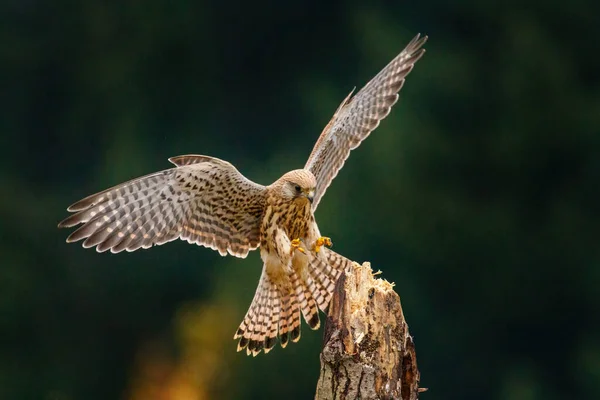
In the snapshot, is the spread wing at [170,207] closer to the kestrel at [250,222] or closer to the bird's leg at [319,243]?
the kestrel at [250,222]

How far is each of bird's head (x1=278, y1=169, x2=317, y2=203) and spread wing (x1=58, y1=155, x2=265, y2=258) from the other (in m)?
0.17

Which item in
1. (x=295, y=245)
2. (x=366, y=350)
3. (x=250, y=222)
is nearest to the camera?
(x=366, y=350)

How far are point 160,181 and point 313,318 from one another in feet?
3.10

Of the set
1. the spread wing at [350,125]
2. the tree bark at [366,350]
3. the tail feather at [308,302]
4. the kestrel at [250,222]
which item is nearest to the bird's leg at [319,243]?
the kestrel at [250,222]

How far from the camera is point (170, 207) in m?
5.20

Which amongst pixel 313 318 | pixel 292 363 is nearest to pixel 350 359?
pixel 313 318

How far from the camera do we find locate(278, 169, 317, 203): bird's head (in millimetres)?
5242

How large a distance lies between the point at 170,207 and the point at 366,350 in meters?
1.63

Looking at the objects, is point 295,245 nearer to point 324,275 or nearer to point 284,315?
point 324,275

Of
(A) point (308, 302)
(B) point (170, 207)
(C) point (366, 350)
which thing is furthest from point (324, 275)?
(C) point (366, 350)

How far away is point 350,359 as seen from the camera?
3.85 meters

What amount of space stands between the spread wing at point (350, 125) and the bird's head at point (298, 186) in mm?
304

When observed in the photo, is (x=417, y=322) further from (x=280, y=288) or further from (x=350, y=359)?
(x=350, y=359)

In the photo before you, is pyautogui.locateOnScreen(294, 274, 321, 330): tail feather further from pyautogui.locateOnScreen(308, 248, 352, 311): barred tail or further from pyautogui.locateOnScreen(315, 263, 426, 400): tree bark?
pyautogui.locateOnScreen(315, 263, 426, 400): tree bark
